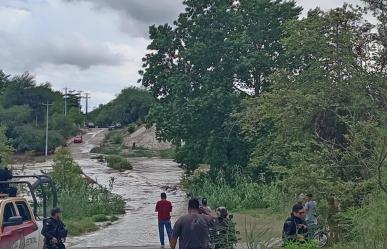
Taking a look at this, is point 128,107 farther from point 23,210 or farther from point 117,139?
point 23,210

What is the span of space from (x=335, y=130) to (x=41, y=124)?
97.7 m

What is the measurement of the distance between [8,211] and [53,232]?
3.83 feet

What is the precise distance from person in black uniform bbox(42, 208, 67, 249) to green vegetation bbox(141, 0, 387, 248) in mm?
5382

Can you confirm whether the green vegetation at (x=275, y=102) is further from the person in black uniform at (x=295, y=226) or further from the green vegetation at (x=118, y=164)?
the green vegetation at (x=118, y=164)

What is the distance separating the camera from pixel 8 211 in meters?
12.7

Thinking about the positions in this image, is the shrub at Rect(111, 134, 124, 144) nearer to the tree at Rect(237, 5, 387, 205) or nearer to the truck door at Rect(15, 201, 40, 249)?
the tree at Rect(237, 5, 387, 205)

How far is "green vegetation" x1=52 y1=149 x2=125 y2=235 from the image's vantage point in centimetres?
3011

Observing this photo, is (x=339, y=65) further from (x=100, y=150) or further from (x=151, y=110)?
(x=100, y=150)

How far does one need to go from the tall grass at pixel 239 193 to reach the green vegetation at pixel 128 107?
86.2 metres

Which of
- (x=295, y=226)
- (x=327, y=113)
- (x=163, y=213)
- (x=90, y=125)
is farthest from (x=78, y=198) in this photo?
(x=90, y=125)

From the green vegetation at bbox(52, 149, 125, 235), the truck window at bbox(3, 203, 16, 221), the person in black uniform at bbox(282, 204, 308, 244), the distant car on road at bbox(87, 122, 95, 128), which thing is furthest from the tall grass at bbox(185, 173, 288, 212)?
the distant car on road at bbox(87, 122, 95, 128)

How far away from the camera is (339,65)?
2220 cm

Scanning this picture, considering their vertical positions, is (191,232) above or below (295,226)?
above

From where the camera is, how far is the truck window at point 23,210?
43.8ft
